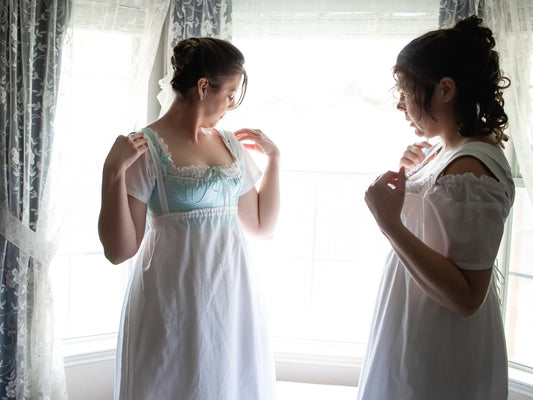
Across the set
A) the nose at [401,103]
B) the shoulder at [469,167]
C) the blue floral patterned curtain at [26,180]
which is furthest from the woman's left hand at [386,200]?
the blue floral patterned curtain at [26,180]

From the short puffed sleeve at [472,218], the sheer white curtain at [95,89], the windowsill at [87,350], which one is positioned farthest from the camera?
the windowsill at [87,350]

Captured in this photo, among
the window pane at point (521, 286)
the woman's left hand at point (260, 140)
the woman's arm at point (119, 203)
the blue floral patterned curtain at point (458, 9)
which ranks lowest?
the window pane at point (521, 286)

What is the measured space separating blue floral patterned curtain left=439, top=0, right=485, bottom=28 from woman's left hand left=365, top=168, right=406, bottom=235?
4.05 ft

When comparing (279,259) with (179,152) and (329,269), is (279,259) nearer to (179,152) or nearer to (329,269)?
(329,269)

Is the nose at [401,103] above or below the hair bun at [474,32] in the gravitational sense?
below

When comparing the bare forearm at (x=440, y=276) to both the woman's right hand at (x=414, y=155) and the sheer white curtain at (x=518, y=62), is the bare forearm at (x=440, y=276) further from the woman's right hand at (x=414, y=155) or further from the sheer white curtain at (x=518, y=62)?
the sheer white curtain at (x=518, y=62)

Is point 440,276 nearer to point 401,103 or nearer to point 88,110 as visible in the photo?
point 401,103

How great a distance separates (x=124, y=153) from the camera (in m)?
1.44

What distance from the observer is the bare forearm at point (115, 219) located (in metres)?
1.43

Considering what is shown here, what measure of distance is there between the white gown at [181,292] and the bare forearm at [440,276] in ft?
2.18

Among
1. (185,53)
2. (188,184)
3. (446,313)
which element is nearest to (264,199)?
(188,184)

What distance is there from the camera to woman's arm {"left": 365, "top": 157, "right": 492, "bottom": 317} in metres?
1.07

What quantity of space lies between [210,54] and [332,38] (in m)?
0.87

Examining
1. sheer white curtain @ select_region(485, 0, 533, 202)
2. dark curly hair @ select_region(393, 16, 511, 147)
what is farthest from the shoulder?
sheer white curtain @ select_region(485, 0, 533, 202)
